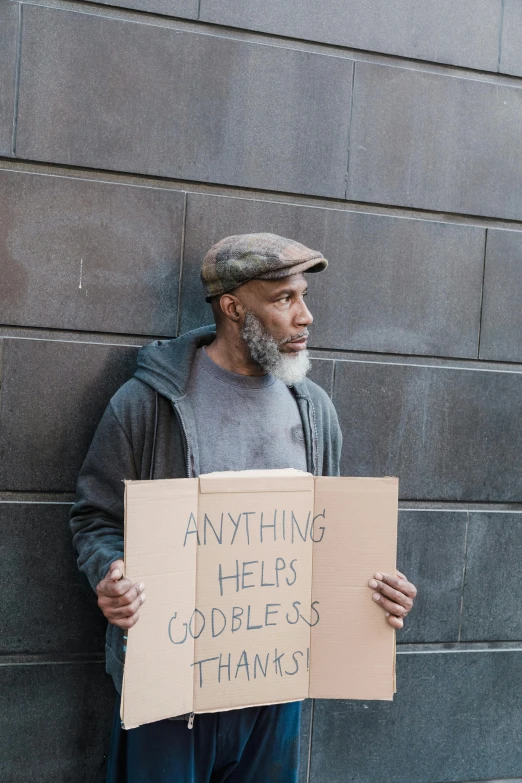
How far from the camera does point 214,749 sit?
269 centimetres

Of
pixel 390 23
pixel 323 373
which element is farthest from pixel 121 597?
pixel 390 23

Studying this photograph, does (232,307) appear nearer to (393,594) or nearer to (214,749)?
(393,594)

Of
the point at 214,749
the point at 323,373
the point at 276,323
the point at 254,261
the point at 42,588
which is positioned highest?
the point at 254,261

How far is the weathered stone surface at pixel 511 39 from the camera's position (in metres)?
3.93

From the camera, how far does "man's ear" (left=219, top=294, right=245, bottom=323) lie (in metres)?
2.88

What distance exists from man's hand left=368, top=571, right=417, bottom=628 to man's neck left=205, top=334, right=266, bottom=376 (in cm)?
84

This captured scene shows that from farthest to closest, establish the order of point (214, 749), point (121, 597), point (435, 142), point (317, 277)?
1. point (435, 142)
2. point (317, 277)
3. point (214, 749)
4. point (121, 597)

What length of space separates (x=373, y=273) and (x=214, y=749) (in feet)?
6.84

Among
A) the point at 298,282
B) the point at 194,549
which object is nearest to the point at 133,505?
the point at 194,549

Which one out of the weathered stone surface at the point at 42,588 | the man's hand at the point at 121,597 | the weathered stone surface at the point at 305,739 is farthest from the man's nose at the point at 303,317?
the weathered stone surface at the point at 305,739

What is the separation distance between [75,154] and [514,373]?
7.29 ft

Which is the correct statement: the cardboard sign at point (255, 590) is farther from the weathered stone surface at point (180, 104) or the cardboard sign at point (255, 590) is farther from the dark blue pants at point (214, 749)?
the weathered stone surface at point (180, 104)

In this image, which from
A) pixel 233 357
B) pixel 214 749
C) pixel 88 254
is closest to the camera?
pixel 214 749

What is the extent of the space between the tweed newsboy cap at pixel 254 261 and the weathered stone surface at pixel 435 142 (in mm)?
985
